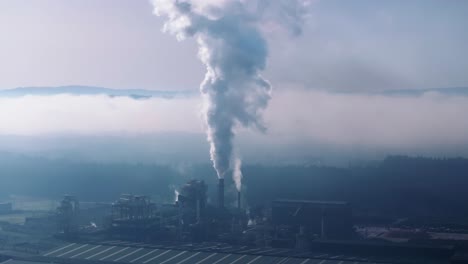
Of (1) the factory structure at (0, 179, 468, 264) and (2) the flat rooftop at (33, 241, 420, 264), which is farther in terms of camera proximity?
(1) the factory structure at (0, 179, 468, 264)

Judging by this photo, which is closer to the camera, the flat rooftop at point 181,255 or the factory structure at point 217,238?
the flat rooftop at point 181,255

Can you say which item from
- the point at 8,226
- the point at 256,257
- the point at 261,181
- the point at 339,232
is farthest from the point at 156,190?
the point at 256,257

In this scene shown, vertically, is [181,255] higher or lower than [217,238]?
lower

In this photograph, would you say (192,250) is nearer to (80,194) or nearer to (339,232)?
(339,232)

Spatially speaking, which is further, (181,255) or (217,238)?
(217,238)

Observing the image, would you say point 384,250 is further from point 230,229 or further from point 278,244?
point 230,229

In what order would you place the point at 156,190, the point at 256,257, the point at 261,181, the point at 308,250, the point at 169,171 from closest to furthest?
1. the point at 256,257
2. the point at 308,250
3. the point at 261,181
4. the point at 156,190
5. the point at 169,171

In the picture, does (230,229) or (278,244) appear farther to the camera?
(230,229)

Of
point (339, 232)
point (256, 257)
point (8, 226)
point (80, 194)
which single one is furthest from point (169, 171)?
point (256, 257)

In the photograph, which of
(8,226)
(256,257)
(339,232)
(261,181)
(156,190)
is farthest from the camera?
(156,190)

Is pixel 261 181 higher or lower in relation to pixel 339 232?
higher
